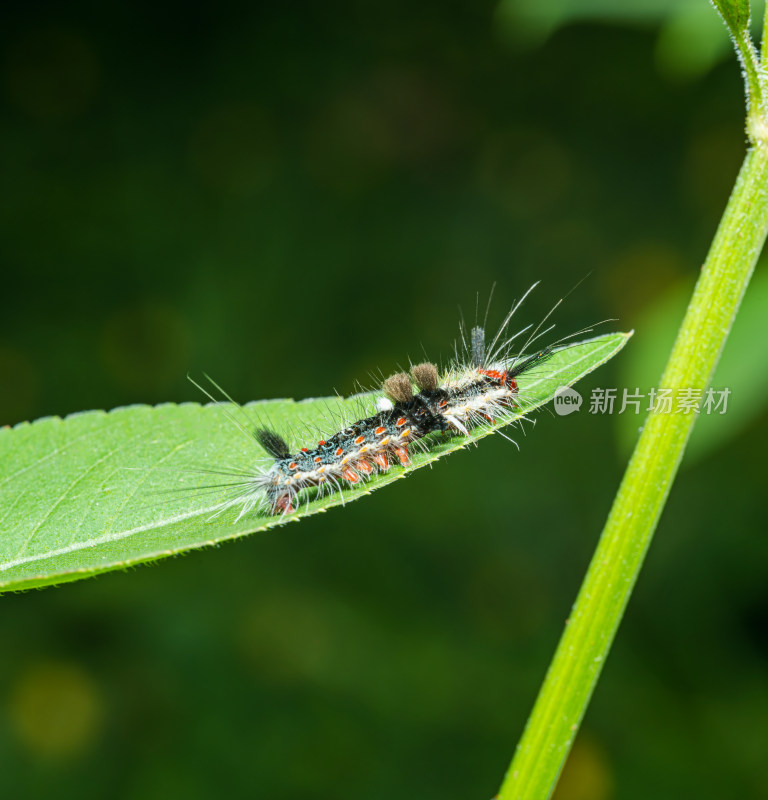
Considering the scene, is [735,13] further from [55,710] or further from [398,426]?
[55,710]

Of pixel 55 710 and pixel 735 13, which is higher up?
pixel 735 13

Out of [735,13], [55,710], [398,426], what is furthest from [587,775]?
[735,13]

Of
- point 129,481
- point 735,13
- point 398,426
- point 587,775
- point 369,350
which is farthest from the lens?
point 369,350

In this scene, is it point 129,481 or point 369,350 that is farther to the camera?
point 369,350

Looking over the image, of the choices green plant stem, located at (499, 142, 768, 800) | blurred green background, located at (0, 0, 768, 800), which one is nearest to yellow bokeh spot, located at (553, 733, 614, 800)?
blurred green background, located at (0, 0, 768, 800)

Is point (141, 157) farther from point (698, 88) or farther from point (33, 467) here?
point (33, 467)

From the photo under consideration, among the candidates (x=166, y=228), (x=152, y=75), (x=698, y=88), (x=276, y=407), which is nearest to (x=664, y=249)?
(x=698, y=88)
